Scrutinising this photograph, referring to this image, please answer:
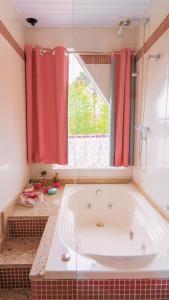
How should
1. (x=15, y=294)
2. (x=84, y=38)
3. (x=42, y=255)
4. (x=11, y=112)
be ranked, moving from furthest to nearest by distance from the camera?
(x=84, y=38) < (x=11, y=112) < (x=15, y=294) < (x=42, y=255)

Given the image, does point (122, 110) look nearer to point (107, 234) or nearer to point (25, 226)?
point (107, 234)

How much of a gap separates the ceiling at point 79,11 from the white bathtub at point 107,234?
2017 mm

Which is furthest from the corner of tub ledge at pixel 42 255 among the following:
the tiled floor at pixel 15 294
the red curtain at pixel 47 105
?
the red curtain at pixel 47 105

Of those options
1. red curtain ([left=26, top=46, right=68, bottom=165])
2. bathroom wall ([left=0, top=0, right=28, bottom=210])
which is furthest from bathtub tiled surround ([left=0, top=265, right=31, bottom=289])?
red curtain ([left=26, top=46, right=68, bottom=165])

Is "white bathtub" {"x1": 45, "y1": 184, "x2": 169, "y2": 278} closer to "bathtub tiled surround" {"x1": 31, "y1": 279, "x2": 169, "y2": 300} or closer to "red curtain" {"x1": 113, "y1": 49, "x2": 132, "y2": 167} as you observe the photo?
"bathtub tiled surround" {"x1": 31, "y1": 279, "x2": 169, "y2": 300}

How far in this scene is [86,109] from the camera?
2596 millimetres

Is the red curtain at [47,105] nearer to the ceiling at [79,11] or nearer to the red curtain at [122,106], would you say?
the ceiling at [79,11]

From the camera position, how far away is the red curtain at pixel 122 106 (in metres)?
2.62

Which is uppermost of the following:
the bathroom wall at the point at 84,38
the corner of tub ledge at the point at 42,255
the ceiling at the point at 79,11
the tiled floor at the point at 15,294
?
the ceiling at the point at 79,11

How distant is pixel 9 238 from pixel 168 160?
5.38ft

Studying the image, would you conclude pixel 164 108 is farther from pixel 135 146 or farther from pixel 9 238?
pixel 9 238

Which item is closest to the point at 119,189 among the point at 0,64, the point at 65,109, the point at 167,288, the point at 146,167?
the point at 146,167

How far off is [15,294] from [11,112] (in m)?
1.59

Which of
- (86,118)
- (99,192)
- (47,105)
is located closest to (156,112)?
(86,118)
